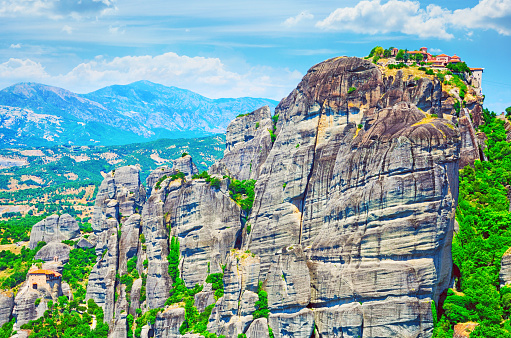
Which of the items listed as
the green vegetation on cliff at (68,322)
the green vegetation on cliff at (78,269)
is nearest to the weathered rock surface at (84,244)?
the green vegetation on cliff at (78,269)

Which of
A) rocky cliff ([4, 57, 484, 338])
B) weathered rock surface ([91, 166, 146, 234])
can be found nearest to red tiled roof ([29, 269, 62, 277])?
rocky cliff ([4, 57, 484, 338])

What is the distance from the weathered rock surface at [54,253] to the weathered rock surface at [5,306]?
15739mm

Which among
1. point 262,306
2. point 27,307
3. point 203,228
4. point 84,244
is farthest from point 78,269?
point 262,306

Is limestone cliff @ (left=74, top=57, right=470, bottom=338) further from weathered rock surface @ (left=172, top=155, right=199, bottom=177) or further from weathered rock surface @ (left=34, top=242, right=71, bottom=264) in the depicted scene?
weathered rock surface @ (left=34, top=242, right=71, bottom=264)

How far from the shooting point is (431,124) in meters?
60.5

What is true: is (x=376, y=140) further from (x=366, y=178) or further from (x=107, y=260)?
(x=107, y=260)

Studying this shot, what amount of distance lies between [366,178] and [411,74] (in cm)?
2923

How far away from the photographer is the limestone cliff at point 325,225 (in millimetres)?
58125

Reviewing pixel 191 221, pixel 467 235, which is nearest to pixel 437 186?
pixel 467 235

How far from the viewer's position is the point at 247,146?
113 m

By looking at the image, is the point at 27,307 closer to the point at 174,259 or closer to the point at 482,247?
the point at 174,259

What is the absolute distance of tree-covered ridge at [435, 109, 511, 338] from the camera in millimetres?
57812

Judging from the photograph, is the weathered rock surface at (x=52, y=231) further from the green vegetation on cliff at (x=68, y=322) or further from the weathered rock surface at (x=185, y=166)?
the weathered rock surface at (x=185, y=166)

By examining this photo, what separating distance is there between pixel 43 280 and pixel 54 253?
1432 centimetres
